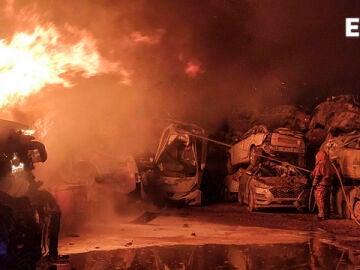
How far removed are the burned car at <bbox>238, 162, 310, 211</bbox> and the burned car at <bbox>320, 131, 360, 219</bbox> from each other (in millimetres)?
1206

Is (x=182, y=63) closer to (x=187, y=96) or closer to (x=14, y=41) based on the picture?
(x=187, y=96)

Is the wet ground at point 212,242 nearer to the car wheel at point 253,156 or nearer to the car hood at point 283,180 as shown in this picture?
the car hood at point 283,180

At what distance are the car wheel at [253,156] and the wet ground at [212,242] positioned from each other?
8.26ft

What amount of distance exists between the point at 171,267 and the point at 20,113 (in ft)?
18.2

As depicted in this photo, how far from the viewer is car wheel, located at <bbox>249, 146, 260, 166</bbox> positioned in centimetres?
1804

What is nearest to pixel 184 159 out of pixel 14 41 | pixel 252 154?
pixel 252 154

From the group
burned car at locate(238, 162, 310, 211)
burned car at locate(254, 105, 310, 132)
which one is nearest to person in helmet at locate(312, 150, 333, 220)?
burned car at locate(238, 162, 310, 211)

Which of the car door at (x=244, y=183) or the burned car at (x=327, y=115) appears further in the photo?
the burned car at (x=327, y=115)

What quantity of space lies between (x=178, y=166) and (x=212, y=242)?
8.14m

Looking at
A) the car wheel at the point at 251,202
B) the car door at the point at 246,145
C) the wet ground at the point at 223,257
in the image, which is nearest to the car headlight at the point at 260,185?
the car wheel at the point at 251,202

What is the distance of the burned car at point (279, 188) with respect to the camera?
1631 centimetres

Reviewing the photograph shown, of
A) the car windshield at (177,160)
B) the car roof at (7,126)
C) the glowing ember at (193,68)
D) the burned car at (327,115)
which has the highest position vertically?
the glowing ember at (193,68)

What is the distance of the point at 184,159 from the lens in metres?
19.1

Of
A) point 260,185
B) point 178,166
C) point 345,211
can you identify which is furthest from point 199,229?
point 178,166
